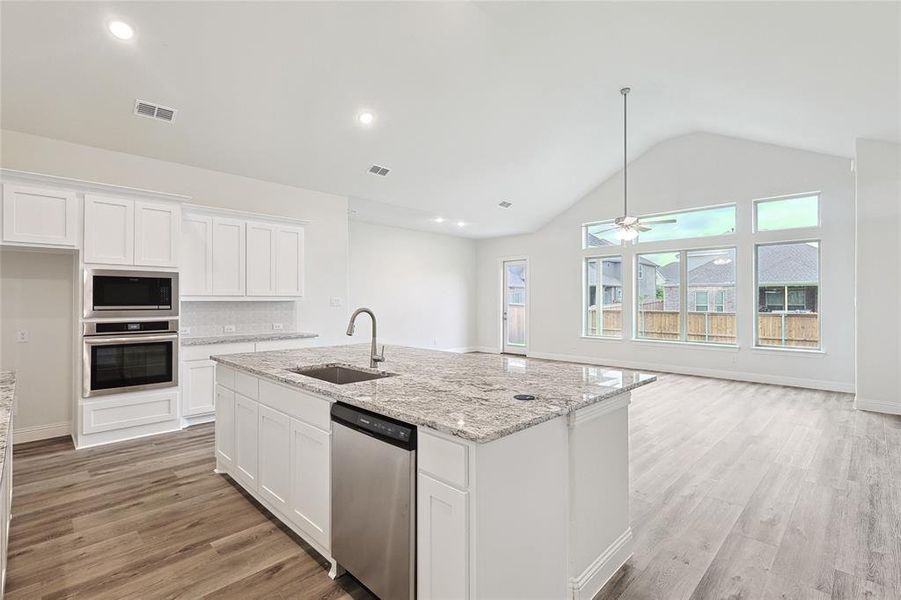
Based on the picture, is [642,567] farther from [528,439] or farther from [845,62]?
[845,62]

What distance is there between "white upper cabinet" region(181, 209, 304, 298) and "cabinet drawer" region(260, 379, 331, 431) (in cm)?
262

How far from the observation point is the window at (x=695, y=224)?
6.95 m

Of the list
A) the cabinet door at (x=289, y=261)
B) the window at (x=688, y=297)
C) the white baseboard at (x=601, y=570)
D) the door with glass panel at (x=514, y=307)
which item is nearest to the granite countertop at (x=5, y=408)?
the white baseboard at (x=601, y=570)

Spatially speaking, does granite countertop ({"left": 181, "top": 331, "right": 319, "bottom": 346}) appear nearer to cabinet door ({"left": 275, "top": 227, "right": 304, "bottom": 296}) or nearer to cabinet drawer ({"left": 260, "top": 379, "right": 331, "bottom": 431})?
cabinet door ({"left": 275, "top": 227, "right": 304, "bottom": 296})

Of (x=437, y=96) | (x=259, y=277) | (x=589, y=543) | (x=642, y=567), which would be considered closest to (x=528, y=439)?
(x=589, y=543)

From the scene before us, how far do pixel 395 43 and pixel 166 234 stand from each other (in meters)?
2.81

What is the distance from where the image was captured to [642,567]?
213cm

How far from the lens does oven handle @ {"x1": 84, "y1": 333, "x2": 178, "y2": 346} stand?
146 inches

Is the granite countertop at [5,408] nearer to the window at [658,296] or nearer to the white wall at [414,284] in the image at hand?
the white wall at [414,284]

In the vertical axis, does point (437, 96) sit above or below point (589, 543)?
above

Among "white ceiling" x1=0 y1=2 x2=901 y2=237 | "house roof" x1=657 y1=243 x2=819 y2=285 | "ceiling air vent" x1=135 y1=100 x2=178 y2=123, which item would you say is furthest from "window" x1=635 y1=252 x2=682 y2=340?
"ceiling air vent" x1=135 y1=100 x2=178 y2=123

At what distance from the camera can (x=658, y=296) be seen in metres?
7.81

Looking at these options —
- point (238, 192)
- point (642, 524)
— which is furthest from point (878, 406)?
point (238, 192)

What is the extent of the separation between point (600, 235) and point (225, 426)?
7356 millimetres
